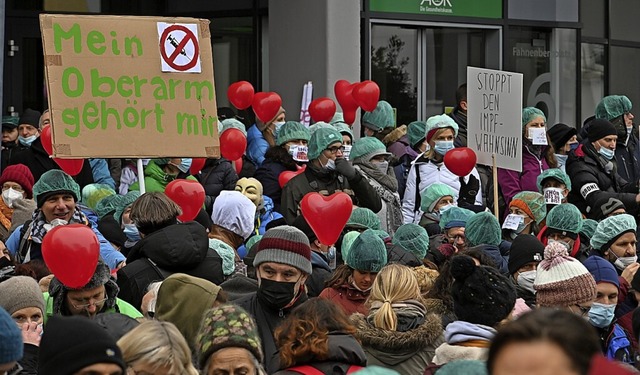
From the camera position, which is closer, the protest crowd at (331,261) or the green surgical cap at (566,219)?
the protest crowd at (331,261)

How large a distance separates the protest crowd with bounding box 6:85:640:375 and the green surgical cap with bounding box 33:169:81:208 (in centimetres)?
1

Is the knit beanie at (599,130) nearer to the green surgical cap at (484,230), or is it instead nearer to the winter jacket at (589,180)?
the winter jacket at (589,180)

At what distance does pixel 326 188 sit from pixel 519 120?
2.28 metres

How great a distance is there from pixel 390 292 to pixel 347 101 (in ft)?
Result: 25.6

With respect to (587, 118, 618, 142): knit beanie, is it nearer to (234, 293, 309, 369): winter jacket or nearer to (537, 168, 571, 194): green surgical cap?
(537, 168, 571, 194): green surgical cap

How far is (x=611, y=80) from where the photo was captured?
20672mm

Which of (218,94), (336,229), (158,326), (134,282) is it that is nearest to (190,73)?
(336,229)

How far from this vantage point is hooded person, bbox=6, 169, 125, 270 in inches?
336

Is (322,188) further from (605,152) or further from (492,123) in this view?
(605,152)

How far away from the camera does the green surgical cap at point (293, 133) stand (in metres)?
11.6

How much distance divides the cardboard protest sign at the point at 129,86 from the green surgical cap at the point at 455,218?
1.85 m

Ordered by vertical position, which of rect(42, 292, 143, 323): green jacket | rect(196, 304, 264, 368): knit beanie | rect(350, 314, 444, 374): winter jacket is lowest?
rect(350, 314, 444, 374): winter jacket

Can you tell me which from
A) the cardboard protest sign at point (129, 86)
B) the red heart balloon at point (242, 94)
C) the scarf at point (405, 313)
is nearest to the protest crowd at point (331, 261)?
the scarf at point (405, 313)

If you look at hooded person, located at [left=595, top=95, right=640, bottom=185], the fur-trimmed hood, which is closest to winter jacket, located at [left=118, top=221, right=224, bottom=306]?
the fur-trimmed hood
